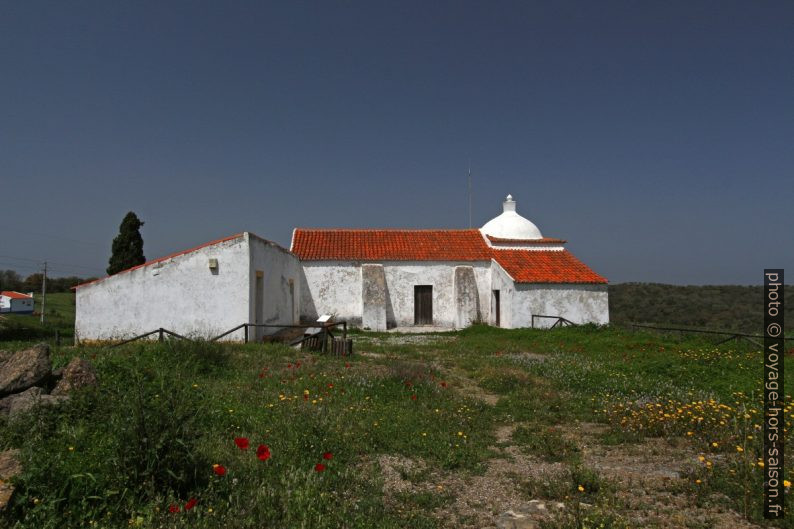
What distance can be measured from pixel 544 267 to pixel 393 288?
6.87 meters

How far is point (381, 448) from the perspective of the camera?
5598mm

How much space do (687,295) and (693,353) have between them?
43031 mm

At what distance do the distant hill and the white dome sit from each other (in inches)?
346

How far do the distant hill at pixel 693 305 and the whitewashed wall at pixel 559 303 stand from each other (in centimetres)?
914

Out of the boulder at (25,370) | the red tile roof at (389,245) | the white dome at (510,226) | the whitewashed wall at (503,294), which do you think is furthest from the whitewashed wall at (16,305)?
the boulder at (25,370)

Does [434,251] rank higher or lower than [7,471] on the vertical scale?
higher

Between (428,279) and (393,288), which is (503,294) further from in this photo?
(393,288)

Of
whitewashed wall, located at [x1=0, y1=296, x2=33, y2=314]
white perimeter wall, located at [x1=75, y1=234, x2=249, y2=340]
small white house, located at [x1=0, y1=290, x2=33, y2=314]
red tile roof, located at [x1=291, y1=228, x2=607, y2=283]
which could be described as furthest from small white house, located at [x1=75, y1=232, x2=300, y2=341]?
small white house, located at [x1=0, y1=290, x2=33, y2=314]

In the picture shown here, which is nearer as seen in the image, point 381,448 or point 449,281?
point 381,448

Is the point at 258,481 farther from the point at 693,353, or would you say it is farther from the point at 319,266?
the point at 319,266

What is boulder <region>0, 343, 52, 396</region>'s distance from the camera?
225 inches

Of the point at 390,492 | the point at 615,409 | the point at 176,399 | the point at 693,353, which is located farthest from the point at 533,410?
the point at 693,353

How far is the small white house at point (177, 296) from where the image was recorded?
13.6 m

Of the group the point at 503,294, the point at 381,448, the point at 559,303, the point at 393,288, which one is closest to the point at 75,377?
the point at 381,448
